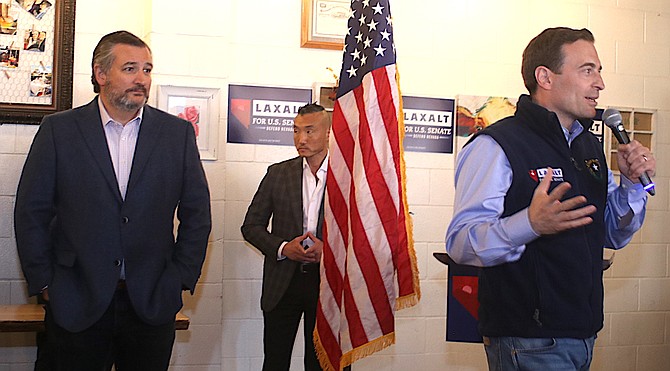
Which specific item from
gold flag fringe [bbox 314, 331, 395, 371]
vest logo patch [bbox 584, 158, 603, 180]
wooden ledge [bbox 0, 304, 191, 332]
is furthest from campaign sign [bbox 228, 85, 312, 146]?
vest logo patch [bbox 584, 158, 603, 180]

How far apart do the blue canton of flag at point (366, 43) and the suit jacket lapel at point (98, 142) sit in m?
1.13

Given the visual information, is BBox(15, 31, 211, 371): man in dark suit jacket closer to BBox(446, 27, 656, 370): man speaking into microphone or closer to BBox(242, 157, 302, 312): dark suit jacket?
BBox(242, 157, 302, 312): dark suit jacket

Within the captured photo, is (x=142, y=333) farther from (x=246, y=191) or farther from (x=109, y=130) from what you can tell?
(x=246, y=191)

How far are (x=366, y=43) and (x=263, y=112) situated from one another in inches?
47.3

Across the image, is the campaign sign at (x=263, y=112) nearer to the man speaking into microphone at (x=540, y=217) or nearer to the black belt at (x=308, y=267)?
the black belt at (x=308, y=267)

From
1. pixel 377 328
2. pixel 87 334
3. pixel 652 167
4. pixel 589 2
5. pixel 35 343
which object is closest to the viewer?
pixel 652 167

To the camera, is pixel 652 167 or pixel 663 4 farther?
pixel 663 4

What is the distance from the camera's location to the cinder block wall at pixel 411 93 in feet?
14.1

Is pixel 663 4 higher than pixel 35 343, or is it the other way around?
pixel 663 4

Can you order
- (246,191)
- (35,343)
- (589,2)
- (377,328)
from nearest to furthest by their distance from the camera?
(377,328), (35,343), (246,191), (589,2)

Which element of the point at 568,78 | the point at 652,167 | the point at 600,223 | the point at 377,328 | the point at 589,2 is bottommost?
the point at 377,328

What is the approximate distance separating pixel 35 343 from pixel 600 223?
9.95 ft

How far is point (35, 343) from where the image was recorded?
4277 mm

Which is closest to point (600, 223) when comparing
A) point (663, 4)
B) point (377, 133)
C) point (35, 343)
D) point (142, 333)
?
point (377, 133)
